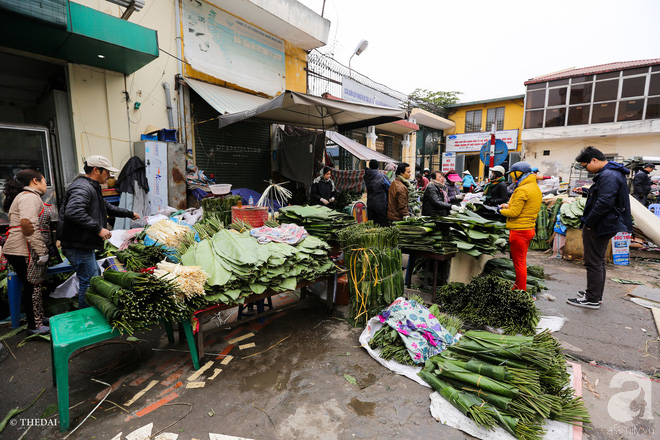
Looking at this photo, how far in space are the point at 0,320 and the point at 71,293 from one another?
766 millimetres

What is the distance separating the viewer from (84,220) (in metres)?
3.20

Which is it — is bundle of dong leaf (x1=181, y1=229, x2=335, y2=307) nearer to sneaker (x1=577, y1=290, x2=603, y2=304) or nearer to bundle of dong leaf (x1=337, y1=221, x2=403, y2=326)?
bundle of dong leaf (x1=337, y1=221, x2=403, y2=326)

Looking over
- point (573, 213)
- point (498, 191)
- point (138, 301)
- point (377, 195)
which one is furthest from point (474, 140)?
point (138, 301)

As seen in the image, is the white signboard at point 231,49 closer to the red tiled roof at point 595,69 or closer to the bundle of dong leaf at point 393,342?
the bundle of dong leaf at point 393,342

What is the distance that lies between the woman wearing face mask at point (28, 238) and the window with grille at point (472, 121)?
26.5m

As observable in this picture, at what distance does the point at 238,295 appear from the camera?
A: 279cm

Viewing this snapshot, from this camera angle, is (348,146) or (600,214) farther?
(348,146)

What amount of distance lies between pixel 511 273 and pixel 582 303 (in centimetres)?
92

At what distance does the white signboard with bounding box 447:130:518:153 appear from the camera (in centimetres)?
2245

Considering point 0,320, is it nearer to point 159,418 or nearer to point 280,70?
point 159,418

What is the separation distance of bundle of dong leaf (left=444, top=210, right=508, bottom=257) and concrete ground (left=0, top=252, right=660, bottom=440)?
1.26 m

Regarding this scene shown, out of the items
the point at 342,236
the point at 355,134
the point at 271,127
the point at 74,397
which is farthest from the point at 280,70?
the point at 74,397

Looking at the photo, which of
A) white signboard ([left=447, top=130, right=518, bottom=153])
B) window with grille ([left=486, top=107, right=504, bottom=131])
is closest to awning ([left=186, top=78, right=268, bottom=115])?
white signboard ([left=447, top=130, right=518, bottom=153])

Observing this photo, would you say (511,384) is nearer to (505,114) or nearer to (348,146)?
(348,146)
